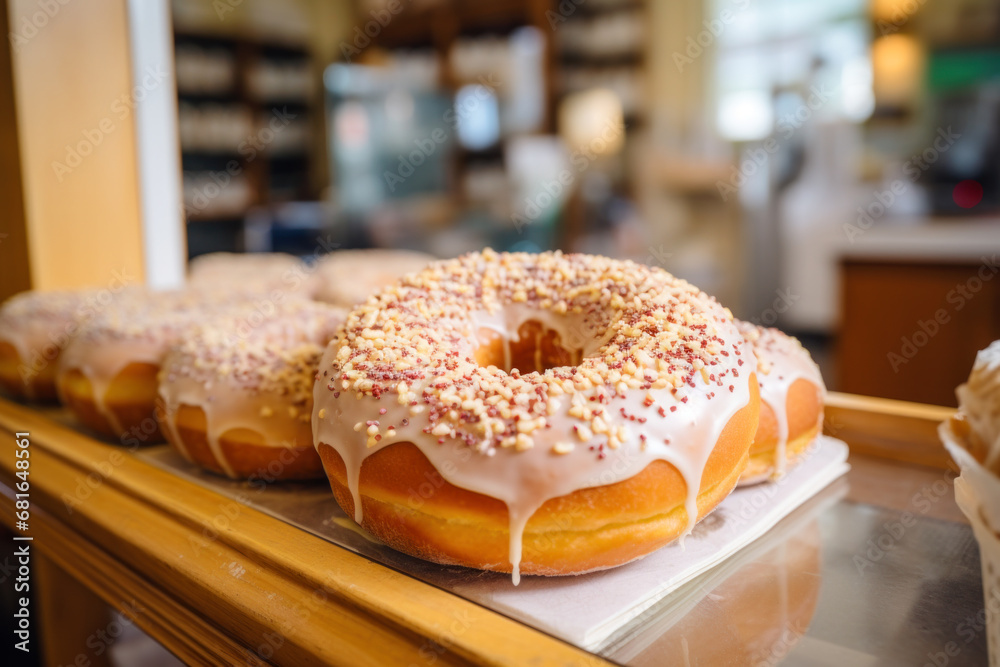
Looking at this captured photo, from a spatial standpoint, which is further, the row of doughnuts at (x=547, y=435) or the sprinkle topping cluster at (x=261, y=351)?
the sprinkle topping cluster at (x=261, y=351)

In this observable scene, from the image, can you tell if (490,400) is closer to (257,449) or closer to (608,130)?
(257,449)

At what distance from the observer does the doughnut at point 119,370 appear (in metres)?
1.23

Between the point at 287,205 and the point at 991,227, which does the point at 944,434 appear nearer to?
the point at 991,227

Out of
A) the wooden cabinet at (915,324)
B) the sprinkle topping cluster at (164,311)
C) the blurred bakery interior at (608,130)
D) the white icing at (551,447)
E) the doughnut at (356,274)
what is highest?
the blurred bakery interior at (608,130)

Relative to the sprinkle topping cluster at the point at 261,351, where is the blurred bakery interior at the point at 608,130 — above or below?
above

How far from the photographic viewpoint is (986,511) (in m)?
0.55

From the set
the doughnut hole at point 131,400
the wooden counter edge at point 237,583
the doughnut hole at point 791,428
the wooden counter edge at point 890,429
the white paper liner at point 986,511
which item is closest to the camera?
the white paper liner at point 986,511

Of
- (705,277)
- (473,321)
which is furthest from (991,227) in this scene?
(473,321)

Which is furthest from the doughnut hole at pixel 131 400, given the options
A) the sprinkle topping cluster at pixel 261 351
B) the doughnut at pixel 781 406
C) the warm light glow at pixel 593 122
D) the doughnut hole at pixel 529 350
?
the warm light glow at pixel 593 122

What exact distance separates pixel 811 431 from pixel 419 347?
0.59 m

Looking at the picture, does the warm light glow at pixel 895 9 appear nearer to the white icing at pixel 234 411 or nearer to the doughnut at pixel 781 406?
the doughnut at pixel 781 406

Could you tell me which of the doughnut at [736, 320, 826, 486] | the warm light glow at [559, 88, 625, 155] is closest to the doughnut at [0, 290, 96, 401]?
the doughnut at [736, 320, 826, 486]

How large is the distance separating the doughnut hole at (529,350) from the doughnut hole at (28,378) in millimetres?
984

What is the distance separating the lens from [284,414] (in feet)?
3.38
